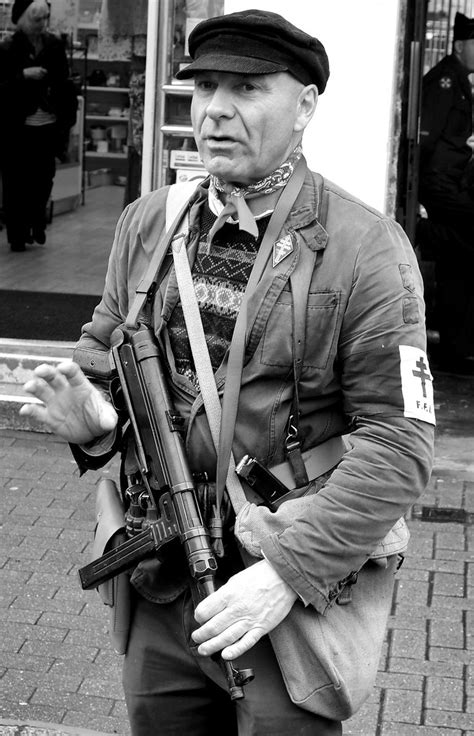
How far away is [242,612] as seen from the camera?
2.06m

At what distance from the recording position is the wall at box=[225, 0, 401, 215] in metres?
5.62

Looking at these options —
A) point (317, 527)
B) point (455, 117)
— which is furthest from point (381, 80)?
point (317, 527)

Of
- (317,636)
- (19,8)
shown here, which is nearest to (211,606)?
(317,636)

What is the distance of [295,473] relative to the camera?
220 cm

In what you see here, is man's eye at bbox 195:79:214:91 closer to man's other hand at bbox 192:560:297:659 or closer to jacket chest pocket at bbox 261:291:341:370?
jacket chest pocket at bbox 261:291:341:370

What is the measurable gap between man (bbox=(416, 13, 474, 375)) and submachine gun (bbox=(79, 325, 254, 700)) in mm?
5382

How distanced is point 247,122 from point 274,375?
1.55 feet

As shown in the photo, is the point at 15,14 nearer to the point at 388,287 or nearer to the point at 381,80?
the point at 381,80

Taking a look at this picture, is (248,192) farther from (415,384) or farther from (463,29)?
(463,29)

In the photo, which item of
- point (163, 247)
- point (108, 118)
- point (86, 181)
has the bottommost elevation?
point (86, 181)

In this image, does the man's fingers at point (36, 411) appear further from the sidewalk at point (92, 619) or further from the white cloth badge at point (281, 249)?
the sidewalk at point (92, 619)

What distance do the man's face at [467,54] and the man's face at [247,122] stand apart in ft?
18.6

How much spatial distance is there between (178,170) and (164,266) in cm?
386

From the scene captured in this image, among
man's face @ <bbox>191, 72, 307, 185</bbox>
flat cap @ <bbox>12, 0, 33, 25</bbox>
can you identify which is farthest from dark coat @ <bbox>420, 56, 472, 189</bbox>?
man's face @ <bbox>191, 72, 307, 185</bbox>
